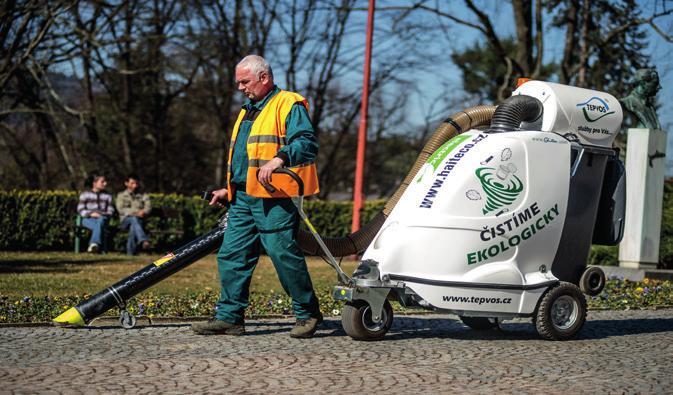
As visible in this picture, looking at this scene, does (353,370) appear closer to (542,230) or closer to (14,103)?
(542,230)

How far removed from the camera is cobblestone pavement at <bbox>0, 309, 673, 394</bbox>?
16.7 feet

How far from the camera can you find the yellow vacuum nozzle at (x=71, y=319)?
6.72 m

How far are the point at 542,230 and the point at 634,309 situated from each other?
3071 millimetres

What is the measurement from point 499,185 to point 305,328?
5.74 feet

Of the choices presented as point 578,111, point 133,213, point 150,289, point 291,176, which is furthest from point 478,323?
point 133,213

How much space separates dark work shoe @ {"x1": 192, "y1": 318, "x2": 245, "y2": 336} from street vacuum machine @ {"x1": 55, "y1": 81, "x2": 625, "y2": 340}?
22.4 inches

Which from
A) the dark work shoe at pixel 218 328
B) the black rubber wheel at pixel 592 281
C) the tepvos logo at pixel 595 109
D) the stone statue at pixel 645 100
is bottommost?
the dark work shoe at pixel 218 328

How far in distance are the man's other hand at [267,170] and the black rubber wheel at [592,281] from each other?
8.71 feet

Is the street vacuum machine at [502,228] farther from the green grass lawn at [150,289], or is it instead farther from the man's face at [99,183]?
the man's face at [99,183]

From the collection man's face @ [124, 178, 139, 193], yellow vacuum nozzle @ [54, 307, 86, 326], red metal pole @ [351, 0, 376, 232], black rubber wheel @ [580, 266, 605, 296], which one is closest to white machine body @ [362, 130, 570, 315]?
black rubber wheel @ [580, 266, 605, 296]

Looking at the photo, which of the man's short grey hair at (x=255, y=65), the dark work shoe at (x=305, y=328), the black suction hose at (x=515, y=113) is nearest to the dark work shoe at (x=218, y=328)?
the dark work shoe at (x=305, y=328)

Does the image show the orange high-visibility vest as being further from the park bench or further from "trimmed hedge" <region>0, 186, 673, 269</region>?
"trimmed hedge" <region>0, 186, 673, 269</region>

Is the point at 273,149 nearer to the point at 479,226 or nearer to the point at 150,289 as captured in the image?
the point at 479,226

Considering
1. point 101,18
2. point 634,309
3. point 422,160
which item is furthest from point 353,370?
point 101,18
